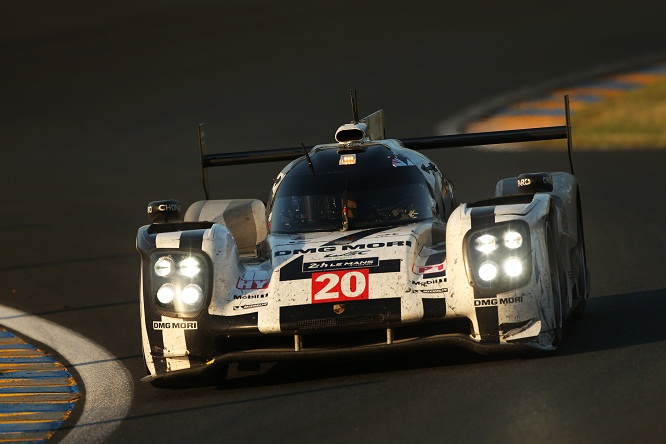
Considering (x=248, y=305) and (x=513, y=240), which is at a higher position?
(x=513, y=240)

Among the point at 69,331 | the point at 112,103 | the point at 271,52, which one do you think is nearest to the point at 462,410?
the point at 69,331

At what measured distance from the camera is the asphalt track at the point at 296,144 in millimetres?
7086

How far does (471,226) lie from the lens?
8.14 meters

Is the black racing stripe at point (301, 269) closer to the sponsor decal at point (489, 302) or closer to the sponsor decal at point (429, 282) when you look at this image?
the sponsor decal at point (429, 282)

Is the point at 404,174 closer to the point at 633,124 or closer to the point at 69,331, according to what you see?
the point at 69,331

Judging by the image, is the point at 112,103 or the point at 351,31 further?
the point at 351,31

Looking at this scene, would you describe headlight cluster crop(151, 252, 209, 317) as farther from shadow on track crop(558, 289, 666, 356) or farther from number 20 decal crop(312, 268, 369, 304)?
shadow on track crop(558, 289, 666, 356)

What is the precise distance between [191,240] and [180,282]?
1.02ft

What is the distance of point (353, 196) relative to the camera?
9336mm

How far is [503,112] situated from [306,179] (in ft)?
38.7

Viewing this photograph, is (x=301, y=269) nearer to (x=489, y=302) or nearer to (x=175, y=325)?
(x=175, y=325)

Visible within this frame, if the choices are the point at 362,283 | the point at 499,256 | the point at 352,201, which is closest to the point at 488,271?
the point at 499,256

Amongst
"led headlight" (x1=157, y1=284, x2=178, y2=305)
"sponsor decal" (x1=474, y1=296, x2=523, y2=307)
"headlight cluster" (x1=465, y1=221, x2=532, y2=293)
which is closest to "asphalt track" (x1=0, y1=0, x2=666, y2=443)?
"sponsor decal" (x1=474, y1=296, x2=523, y2=307)

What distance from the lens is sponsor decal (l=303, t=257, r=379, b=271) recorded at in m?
8.16
